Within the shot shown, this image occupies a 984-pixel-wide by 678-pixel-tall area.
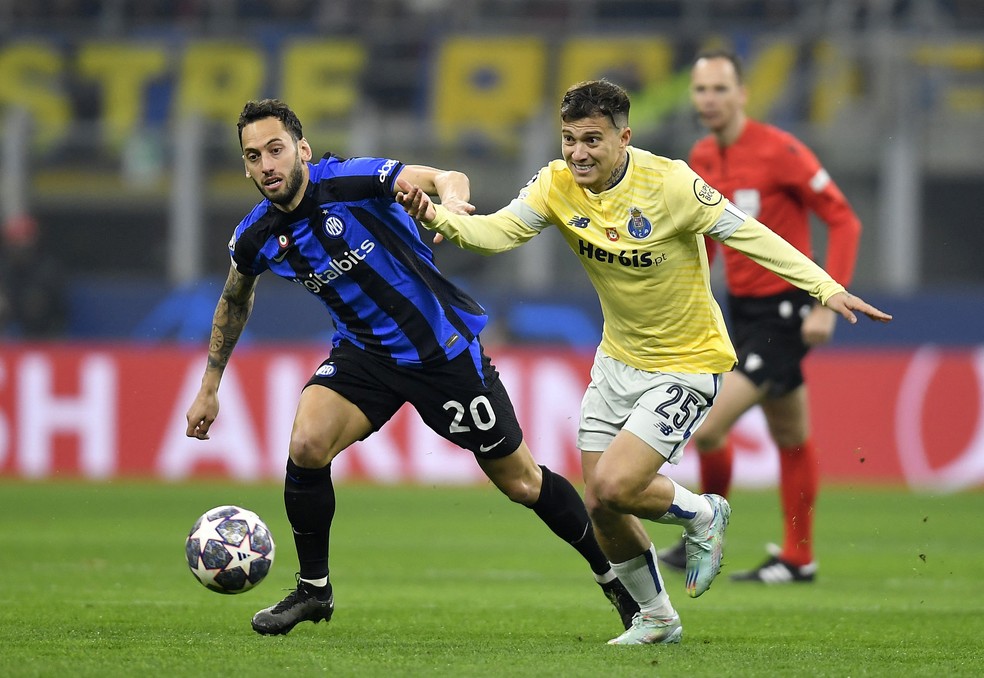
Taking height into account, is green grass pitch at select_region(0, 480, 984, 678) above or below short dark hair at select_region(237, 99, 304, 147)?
below

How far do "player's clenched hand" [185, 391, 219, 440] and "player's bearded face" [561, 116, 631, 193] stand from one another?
1.79m

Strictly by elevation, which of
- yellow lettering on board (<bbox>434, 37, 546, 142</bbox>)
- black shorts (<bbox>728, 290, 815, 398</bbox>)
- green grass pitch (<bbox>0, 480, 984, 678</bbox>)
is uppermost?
yellow lettering on board (<bbox>434, 37, 546, 142</bbox>)

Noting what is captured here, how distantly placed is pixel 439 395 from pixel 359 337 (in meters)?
0.41

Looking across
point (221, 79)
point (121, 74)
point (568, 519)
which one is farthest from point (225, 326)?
point (121, 74)

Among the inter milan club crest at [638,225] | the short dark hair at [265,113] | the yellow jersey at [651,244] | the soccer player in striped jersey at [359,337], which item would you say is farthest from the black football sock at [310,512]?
the inter milan club crest at [638,225]

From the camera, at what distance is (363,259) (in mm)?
5898

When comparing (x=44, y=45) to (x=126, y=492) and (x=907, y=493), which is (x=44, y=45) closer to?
(x=126, y=492)

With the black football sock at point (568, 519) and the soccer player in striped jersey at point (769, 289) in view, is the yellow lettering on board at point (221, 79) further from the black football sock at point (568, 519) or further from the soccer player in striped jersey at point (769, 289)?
the black football sock at point (568, 519)

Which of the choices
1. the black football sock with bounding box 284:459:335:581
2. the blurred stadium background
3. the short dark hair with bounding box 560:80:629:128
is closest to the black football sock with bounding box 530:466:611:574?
the black football sock with bounding box 284:459:335:581

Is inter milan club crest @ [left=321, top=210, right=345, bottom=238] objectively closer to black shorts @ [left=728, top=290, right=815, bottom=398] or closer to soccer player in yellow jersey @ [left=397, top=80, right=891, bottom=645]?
soccer player in yellow jersey @ [left=397, top=80, right=891, bottom=645]

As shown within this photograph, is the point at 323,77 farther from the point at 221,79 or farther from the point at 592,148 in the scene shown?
the point at 592,148

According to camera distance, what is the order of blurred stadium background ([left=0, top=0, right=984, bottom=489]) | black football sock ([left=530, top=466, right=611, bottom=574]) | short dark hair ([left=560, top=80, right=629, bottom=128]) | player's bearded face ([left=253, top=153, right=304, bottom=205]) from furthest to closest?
blurred stadium background ([left=0, top=0, right=984, bottom=489]), black football sock ([left=530, top=466, right=611, bottom=574]), player's bearded face ([left=253, top=153, right=304, bottom=205]), short dark hair ([left=560, top=80, right=629, bottom=128])

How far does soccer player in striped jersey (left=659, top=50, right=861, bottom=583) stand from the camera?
783 centimetres

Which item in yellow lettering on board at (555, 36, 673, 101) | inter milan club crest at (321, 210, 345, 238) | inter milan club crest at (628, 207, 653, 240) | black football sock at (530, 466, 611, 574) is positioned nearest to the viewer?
inter milan club crest at (628, 207, 653, 240)
